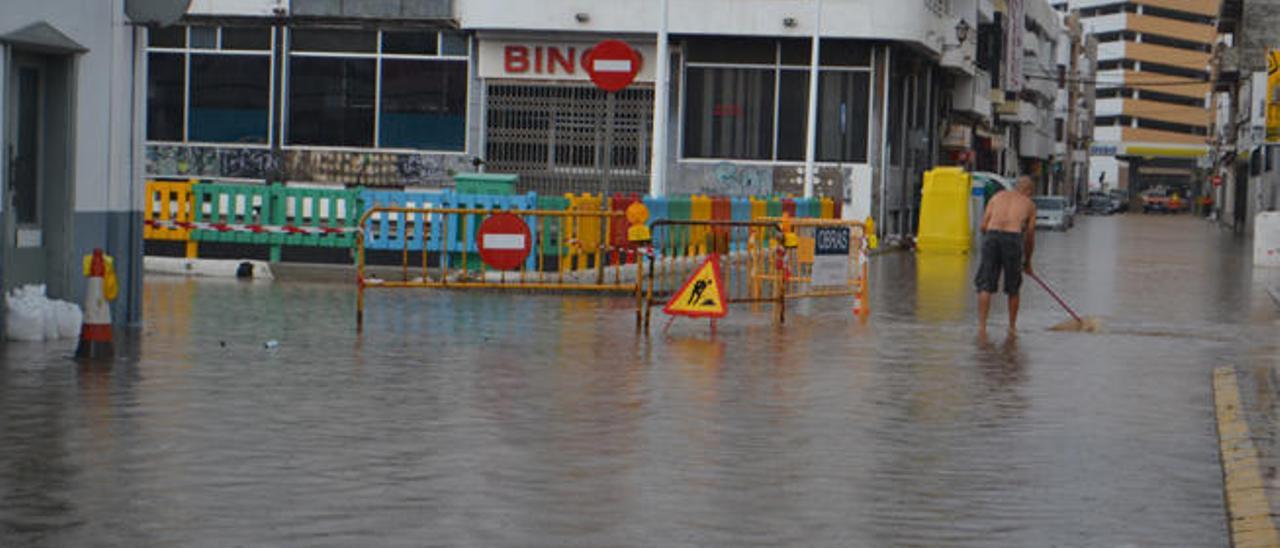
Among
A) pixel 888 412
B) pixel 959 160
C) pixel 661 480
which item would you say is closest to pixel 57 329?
pixel 888 412

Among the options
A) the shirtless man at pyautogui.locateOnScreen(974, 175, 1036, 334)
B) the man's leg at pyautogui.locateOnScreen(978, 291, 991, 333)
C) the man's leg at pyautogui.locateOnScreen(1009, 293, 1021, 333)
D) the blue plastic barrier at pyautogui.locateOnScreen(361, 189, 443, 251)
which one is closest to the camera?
the man's leg at pyautogui.locateOnScreen(978, 291, 991, 333)

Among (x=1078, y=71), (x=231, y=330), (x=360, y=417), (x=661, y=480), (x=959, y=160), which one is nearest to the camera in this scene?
(x=661, y=480)

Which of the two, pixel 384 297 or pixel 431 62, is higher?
pixel 431 62

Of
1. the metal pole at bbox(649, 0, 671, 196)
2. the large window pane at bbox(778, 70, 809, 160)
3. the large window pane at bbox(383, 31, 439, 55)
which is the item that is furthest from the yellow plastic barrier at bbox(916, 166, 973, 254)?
the large window pane at bbox(383, 31, 439, 55)

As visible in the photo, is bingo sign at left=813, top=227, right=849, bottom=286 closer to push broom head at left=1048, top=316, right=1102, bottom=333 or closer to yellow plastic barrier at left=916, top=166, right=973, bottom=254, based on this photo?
push broom head at left=1048, top=316, right=1102, bottom=333

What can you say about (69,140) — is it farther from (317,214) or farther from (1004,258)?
(317,214)

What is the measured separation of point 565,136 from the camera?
48.8m

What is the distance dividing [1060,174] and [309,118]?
10354cm

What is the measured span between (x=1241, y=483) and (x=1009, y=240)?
12105mm

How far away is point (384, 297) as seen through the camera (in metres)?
24.8

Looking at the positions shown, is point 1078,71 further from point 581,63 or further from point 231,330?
point 231,330

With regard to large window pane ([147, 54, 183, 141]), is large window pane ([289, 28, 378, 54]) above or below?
above

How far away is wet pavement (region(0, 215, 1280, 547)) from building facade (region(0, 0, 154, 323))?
0.96 m

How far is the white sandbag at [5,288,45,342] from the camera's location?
17047 millimetres
